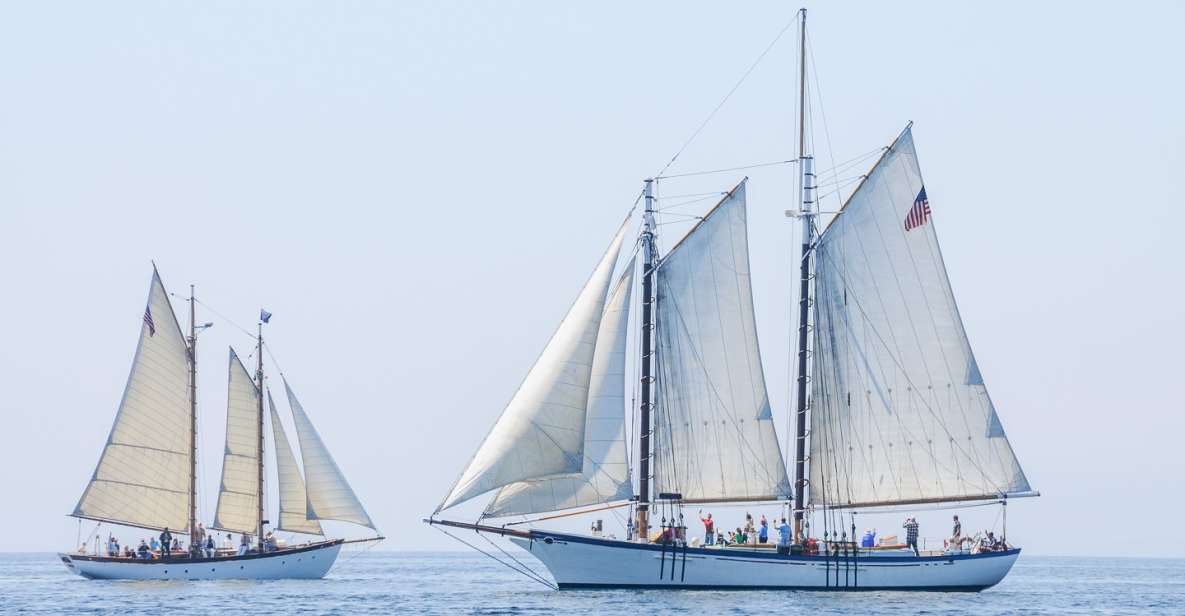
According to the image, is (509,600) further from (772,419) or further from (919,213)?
(919,213)

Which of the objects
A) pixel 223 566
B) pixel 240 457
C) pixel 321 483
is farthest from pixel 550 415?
pixel 223 566

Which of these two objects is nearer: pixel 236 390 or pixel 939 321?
pixel 939 321

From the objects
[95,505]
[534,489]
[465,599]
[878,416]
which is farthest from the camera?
[95,505]

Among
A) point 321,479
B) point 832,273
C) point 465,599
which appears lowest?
point 465,599

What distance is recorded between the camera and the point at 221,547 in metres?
102

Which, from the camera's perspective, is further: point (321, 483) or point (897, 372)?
point (321, 483)

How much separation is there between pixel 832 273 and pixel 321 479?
32.6 meters

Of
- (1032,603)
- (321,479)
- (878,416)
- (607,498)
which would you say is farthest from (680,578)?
(321,479)

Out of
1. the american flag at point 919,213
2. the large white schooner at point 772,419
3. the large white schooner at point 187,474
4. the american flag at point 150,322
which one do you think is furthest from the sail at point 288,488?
the american flag at point 919,213

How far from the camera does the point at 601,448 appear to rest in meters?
74.2

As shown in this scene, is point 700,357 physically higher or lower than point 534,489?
higher

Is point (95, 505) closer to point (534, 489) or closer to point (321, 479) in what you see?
point (321, 479)

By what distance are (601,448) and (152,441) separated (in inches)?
1246

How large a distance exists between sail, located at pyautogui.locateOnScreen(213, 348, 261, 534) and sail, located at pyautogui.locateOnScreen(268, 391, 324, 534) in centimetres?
128
